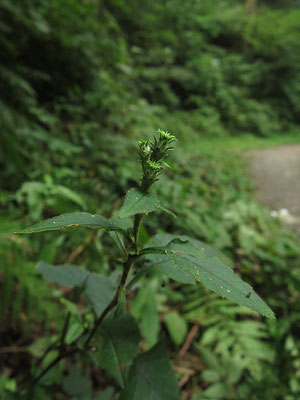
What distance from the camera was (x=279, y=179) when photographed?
545 cm

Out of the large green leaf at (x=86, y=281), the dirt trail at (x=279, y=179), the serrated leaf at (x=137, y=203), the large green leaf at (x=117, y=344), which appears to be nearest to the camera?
the serrated leaf at (x=137, y=203)

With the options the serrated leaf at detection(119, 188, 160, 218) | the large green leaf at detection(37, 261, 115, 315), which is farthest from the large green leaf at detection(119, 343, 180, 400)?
the serrated leaf at detection(119, 188, 160, 218)

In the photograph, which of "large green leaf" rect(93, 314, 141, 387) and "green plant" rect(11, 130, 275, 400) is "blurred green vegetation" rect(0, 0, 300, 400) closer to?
"green plant" rect(11, 130, 275, 400)

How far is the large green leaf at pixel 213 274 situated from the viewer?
40 cm

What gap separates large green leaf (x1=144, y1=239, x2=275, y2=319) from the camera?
0.40 metres

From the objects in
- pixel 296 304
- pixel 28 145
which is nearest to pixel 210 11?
pixel 28 145

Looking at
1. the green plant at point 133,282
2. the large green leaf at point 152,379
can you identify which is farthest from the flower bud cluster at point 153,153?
the large green leaf at point 152,379

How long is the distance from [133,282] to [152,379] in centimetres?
26

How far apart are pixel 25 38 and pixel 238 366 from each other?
3.58 metres

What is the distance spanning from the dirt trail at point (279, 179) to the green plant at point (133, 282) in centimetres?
308

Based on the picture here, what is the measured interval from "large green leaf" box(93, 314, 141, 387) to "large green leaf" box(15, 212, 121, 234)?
254 millimetres

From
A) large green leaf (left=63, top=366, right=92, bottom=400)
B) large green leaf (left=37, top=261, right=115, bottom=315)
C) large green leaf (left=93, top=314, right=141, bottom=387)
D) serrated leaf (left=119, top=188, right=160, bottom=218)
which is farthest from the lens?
large green leaf (left=63, top=366, right=92, bottom=400)

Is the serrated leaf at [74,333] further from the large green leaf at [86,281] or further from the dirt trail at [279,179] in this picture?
the dirt trail at [279,179]

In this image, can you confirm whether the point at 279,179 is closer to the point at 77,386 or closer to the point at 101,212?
the point at 101,212
